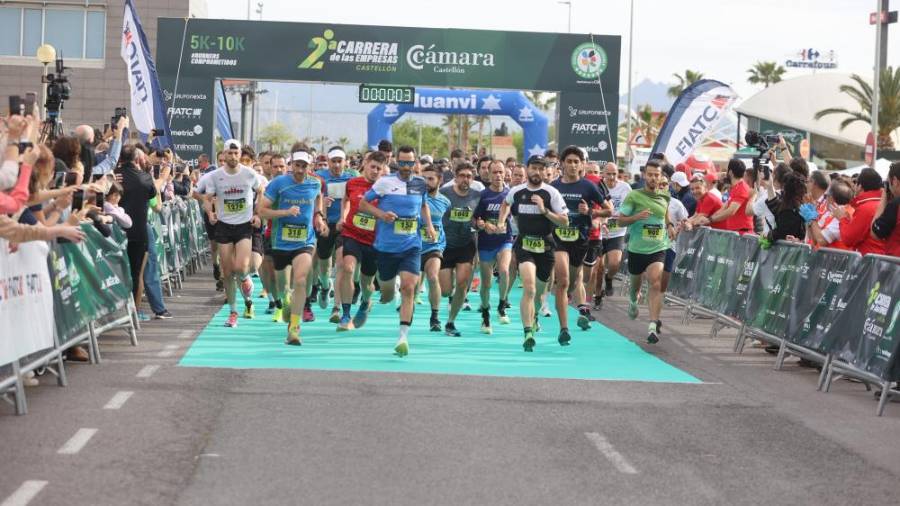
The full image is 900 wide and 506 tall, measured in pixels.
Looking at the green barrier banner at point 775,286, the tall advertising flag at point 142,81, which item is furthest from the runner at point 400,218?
the tall advertising flag at point 142,81

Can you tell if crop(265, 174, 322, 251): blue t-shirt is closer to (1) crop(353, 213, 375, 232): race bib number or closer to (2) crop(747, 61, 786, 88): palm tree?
(1) crop(353, 213, 375, 232): race bib number

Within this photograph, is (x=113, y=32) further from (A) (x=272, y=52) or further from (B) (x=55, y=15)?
(A) (x=272, y=52)

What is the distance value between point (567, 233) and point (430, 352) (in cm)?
229

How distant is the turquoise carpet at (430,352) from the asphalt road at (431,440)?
52cm

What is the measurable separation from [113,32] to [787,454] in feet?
197

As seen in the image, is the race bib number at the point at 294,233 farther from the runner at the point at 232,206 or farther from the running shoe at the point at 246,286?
the running shoe at the point at 246,286

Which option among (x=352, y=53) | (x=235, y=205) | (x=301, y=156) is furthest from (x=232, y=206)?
(x=352, y=53)

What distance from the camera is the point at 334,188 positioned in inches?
667

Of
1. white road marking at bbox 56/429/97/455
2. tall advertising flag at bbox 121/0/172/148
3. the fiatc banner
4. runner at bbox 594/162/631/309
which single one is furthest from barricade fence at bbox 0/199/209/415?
tall advertising flag at bbox 121/0/172/148

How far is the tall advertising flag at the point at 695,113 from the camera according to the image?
24.2 m

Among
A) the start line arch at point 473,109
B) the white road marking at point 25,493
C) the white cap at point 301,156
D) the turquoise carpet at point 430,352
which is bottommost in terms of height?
the turquoise carpet at point 430,352

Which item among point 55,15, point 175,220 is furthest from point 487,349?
point 55,15

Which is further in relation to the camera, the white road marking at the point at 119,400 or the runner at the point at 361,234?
the runner at the point at 361,234

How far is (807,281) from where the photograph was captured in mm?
13320
